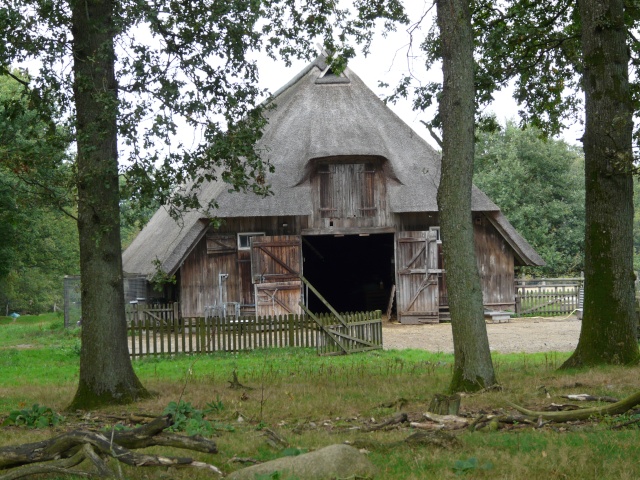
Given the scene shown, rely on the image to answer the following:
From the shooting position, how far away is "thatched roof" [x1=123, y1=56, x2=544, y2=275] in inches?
1062

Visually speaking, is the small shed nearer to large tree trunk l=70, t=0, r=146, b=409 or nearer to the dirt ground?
the dirt ground

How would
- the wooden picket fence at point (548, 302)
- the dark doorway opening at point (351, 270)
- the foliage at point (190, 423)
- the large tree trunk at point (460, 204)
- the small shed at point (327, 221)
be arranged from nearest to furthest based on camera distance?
the foliage at point (190, 423), the large tree trunk at point (460, 204), the small shed at point (327, 221), the wooden picket fence at point (548, 302), the dark doorway opening at point (351, 270)

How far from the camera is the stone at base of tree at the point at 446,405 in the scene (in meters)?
8.98

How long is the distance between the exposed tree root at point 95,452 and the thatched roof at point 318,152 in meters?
18.7

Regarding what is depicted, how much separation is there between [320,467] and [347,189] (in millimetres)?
22019

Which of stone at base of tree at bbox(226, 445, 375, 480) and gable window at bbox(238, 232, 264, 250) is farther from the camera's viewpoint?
gable window at bbox(238, 232, 264, 250)

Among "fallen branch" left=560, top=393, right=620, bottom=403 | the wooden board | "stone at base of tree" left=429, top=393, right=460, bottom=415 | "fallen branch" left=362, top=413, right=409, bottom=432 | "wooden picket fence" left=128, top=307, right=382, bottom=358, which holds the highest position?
the wooden board

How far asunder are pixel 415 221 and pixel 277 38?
16.2 meters

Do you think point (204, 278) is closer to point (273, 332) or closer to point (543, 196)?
point (273, 332)

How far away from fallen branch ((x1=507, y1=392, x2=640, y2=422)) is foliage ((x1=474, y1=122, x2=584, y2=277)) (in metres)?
38.4

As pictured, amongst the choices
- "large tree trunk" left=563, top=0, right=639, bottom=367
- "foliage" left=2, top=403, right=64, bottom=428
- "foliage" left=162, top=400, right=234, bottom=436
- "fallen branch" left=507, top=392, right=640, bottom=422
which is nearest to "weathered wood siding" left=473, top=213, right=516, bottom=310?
"large tree trunk" left=563, top=0, right=639, bottom=367

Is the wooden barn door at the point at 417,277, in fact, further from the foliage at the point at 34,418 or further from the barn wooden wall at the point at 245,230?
the foliage at the point at 34,418

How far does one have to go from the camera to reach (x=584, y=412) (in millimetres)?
8523

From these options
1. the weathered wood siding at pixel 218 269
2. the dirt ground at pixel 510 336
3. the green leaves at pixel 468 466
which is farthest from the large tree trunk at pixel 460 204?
the weathered wood siding at pixel 218 269
